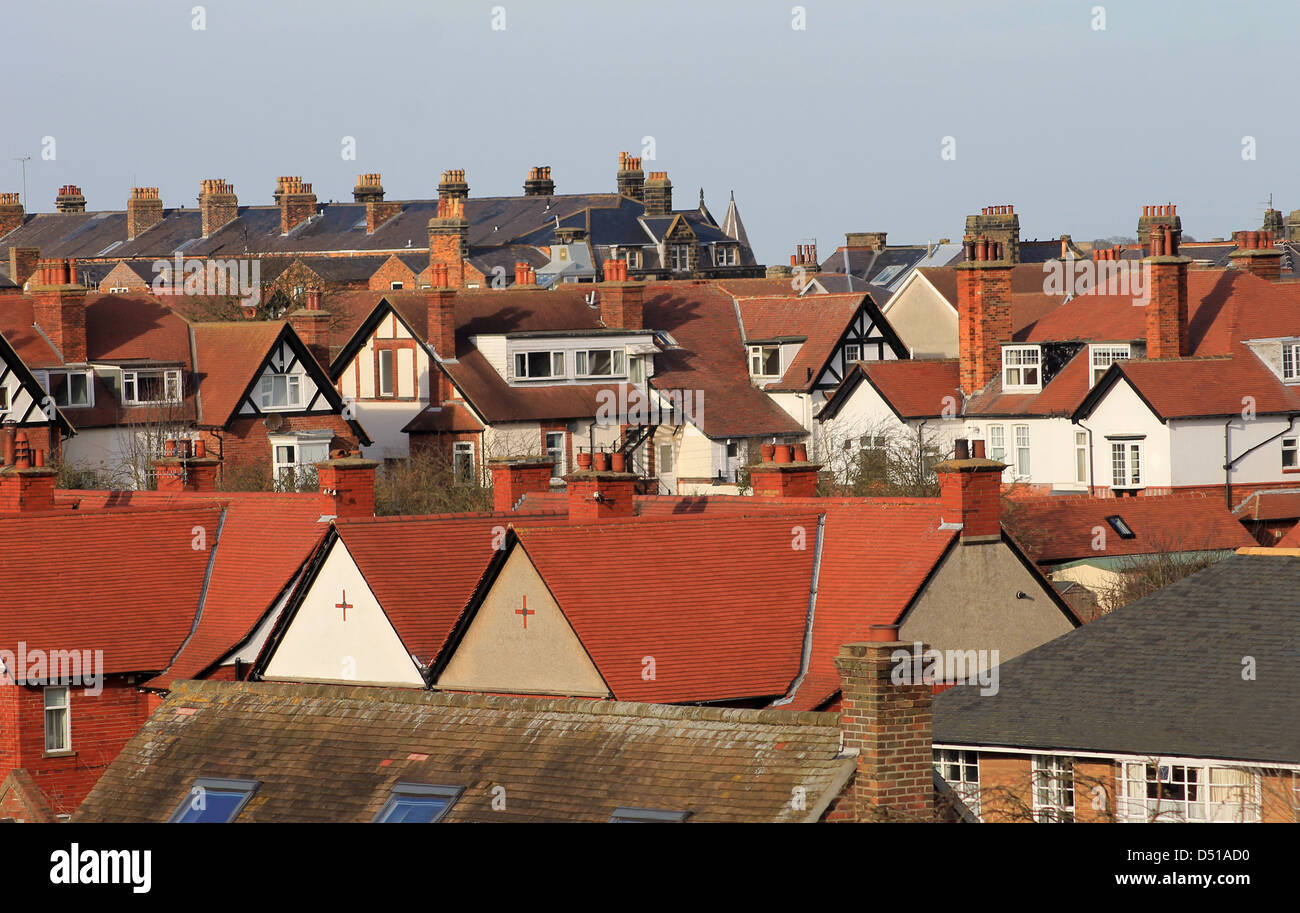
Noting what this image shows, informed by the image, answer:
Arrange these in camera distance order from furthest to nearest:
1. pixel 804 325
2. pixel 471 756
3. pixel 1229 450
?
pixel 804 325 < pixel 1229 450 < pixel 471 756

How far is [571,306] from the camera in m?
72.1

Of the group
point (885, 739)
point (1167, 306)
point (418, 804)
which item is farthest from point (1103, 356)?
point (885, 739)

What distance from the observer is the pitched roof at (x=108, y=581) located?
34.3 meters

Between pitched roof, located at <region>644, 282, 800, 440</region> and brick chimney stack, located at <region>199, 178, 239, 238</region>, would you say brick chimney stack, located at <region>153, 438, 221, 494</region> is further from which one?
brick chimney stack, located at <region>199, 178, 239, 238</region>

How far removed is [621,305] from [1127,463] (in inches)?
780

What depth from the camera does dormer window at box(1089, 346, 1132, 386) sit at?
5988 centimetres

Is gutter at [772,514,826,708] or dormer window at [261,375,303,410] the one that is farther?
dormer window at [261,375,303,410]

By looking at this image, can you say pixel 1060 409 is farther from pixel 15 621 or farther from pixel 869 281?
pixel 869 281

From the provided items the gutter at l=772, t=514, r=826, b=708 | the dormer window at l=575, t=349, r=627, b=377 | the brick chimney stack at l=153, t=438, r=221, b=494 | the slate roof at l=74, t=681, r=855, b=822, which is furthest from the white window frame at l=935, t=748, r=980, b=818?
the dormer window at l=575, t=349, r=627, b=377

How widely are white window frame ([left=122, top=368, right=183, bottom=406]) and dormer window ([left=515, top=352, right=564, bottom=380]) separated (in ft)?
35.0

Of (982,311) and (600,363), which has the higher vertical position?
(982,311)

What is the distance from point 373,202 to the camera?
114688 millimetres

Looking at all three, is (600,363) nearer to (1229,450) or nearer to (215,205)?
(1229,450)
